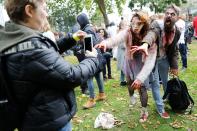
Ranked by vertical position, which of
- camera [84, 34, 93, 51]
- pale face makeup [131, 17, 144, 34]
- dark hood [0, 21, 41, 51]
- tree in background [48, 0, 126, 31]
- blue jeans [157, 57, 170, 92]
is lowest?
tree in background [48, 0, 126, 31]

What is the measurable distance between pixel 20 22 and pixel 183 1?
90.5ft

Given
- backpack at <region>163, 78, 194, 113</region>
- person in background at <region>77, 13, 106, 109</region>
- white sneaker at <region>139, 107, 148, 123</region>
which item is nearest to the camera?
white sneaker at <region>139, 107, 148, 123</region>

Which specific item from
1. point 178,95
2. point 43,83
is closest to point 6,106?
point 43,83

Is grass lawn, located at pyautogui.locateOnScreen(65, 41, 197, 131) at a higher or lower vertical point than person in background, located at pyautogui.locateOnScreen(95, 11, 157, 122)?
lower

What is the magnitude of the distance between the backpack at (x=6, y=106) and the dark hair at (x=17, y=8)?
336 mm

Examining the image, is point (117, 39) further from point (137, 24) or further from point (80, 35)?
point (80, 35)

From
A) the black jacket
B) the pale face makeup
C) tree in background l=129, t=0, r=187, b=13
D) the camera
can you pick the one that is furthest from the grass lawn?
tree in background l=129, t=0, r=187, b=13

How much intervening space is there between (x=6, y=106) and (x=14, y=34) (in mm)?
546

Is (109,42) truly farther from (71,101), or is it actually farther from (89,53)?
(71,101)

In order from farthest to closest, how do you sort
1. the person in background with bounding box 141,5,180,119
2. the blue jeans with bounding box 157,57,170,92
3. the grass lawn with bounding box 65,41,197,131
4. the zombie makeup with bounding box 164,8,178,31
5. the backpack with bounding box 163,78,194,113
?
the backpack with bounding box 163,78,194,113, the blue jeans with bounding box 157,57,170,92, the grass lawn with bounding box 65,41,197,131, the zombie makeup with bounding box 164,8,178,31, the person in background with bounding box 141,5,180,119

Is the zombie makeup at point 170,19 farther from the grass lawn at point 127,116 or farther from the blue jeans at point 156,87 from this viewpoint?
the grass lawn at point 127,116

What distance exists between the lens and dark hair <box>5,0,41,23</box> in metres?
2.44

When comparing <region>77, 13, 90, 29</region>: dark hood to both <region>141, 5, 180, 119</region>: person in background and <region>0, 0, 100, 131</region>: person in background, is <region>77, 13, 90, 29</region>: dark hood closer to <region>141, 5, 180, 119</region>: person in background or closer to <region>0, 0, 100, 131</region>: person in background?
<region>141, 5, 180, 119</region>: person in background

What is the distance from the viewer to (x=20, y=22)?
2518 millimetres
